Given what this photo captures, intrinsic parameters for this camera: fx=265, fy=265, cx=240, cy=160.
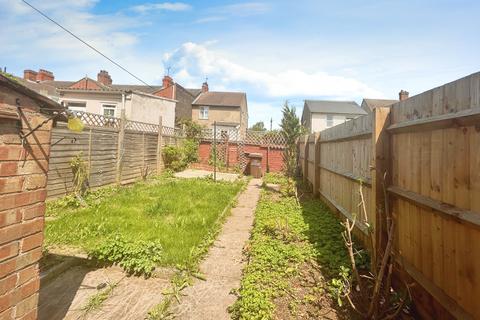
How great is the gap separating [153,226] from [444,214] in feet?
15.4

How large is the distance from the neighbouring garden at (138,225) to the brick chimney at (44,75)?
28.2 m

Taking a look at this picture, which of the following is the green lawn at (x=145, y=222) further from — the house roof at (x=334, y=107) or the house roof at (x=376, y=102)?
the house roof at (x=376, y=102)

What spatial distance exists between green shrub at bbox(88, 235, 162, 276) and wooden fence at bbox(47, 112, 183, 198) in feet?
8.09

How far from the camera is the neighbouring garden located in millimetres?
3756

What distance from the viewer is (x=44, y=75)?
29.0 meters

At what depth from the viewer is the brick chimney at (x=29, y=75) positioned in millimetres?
28297

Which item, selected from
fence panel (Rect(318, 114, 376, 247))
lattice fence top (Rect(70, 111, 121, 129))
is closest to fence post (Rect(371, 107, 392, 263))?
fence panel (Rect(318, 114, 376, 247))

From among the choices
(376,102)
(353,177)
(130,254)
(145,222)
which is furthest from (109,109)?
(376,102)

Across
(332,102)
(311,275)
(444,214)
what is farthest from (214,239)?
(332,102)

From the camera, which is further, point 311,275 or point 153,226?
point 153,226

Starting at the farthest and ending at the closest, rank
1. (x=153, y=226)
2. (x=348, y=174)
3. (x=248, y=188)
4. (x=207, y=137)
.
A: (x=207, y=137) → (x=248, y=188) → (x=153, y=226) → (x=348, y=174)

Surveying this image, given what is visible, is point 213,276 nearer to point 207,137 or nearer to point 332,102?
point 207,137

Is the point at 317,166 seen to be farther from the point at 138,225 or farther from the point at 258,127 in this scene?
the point at 258,127

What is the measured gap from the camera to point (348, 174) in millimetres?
4578
